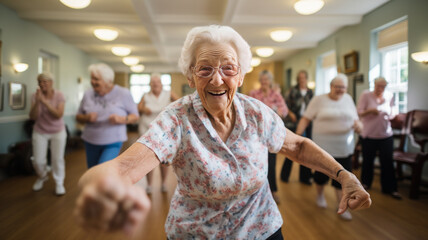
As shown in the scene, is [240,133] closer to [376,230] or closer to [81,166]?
[376,230]

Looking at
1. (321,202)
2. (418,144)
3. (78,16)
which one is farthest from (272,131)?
(78,16)

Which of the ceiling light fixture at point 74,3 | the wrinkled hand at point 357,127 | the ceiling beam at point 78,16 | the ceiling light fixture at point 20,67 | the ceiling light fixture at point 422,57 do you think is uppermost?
the ceiling beam at point 78,16

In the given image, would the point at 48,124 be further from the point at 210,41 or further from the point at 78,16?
the point at 210,41

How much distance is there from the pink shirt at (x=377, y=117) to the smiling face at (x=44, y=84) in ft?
14.2

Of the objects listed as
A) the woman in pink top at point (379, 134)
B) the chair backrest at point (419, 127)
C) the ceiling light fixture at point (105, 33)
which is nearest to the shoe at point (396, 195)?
the woman in pink top at point (379, 134)

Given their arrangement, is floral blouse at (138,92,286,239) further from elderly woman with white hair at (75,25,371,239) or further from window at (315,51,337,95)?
window at (315,51,337,95)

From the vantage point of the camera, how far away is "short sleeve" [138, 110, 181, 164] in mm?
844

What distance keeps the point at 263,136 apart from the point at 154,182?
350 centimetres

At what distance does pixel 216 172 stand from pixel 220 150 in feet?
0.28

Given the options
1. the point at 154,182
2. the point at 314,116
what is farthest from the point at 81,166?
the point at 314,116

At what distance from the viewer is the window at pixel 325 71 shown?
7460 millimetres

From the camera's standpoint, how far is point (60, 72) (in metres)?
7.32

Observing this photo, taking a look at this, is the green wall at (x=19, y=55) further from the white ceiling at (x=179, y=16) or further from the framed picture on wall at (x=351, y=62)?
the framed picture on wall at (x=351, y=62)

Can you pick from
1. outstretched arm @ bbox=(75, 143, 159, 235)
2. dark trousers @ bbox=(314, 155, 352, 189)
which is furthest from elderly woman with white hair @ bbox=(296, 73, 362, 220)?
outstretched arm @ bbox=(75, 143, 159, 235)
